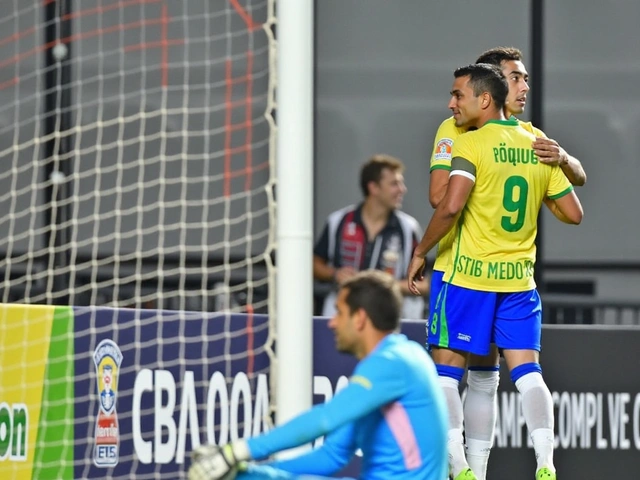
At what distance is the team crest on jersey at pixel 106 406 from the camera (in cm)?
656

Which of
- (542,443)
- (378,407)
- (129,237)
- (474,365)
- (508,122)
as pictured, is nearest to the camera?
(378,407)

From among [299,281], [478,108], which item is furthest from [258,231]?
[299,281]

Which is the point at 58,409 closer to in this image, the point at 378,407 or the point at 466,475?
the point at 466,475

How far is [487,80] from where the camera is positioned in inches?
215

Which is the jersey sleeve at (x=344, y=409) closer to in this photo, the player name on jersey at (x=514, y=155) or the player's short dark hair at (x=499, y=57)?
the player name on jersey at (x=514, y=155)

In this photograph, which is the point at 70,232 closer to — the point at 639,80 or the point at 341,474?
the point at 341,474

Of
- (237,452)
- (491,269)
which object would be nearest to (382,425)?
(237,452)

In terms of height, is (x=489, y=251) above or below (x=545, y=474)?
above

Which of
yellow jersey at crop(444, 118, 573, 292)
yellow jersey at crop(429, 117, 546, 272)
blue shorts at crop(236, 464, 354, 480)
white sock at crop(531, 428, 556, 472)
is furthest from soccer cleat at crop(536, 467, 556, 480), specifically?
blue shorts at crop(236, 464, 354, 480)

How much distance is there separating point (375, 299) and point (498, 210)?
1656 millimetres

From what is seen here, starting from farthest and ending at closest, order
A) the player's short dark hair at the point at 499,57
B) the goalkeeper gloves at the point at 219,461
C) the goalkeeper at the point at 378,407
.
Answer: the player's short dark hair at the point at 499,57 < the goalkeeper at the point at 378,407 < the goalkeeper gloves at the point at 219,461

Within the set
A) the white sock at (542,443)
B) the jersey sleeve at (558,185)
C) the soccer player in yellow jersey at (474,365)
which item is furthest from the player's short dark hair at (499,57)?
the white sock at (542,443)

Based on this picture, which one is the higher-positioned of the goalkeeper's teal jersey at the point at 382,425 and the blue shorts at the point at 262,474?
the goalkeeper's teal jersey at the point at 382,425

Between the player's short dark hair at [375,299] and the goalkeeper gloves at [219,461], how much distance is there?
537 millimetres
